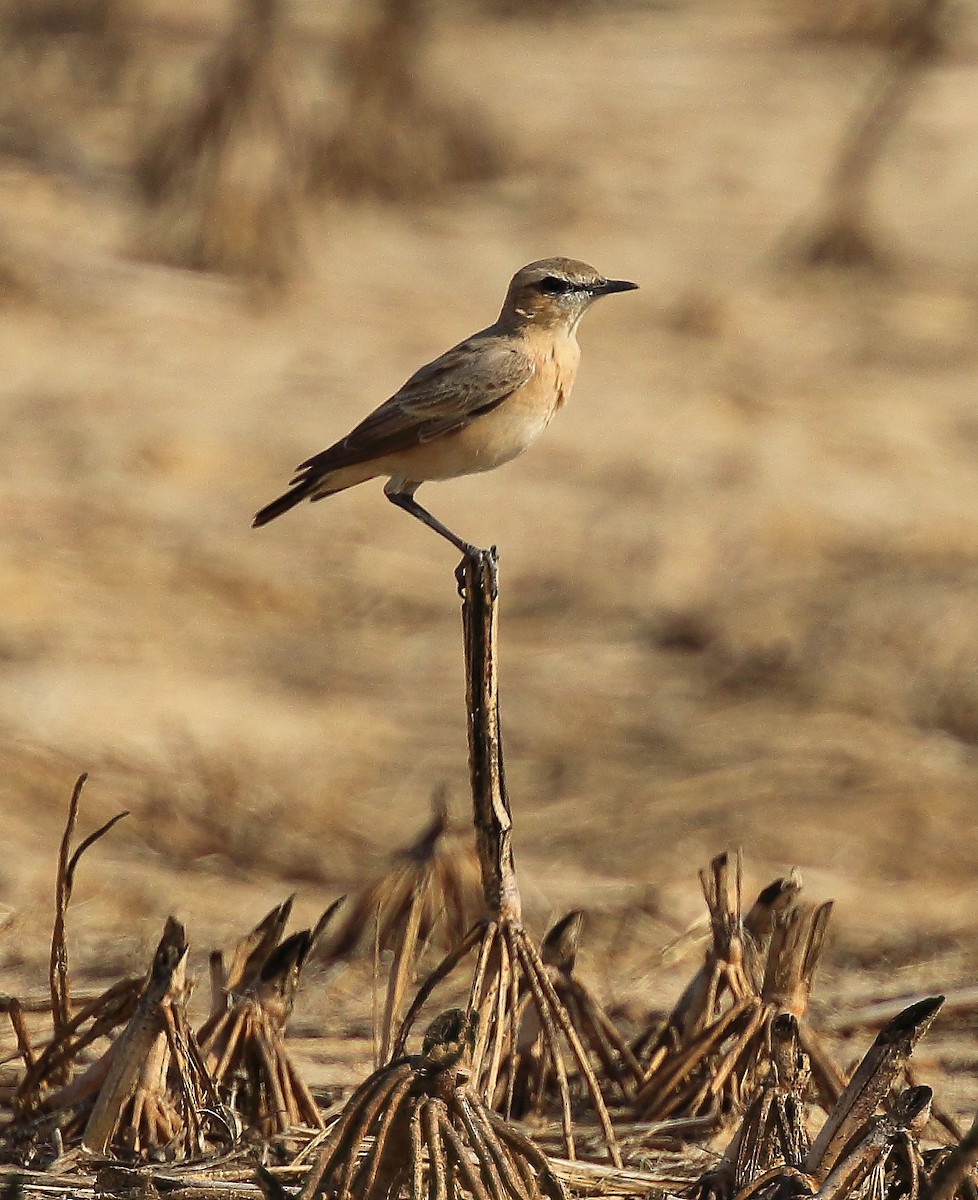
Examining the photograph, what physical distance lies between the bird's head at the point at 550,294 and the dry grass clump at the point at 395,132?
929cm

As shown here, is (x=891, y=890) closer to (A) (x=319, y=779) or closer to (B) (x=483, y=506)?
(A) (x=319, y=779)

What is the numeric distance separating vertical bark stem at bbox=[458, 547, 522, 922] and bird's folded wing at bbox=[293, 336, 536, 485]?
4.24ft

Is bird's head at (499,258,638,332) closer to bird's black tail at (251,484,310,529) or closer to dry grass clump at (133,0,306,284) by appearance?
bird's black tail at (251,484,310,529)

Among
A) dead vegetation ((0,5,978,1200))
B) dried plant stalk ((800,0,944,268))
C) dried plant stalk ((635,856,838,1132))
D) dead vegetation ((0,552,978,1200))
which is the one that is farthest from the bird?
dried plant stalk ((800,0,944,268))

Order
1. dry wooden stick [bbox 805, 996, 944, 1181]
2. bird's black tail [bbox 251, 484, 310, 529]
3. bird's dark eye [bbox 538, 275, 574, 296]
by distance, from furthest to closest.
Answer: bird's dark eye [bbox 538, 275, 574, 296] → bird's black tail [bbox 251, 484, 310, 529] → dry wooden stick [bbox 805, 996, 944, 1181]

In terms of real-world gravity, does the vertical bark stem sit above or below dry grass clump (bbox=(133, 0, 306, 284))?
below

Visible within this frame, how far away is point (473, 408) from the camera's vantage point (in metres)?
6.01

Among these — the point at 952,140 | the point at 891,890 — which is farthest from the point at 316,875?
the point at 952,140

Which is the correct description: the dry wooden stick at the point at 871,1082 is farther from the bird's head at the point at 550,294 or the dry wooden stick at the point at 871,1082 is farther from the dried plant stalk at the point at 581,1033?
the bird's head at the point at 550,294

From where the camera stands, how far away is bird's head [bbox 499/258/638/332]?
633 centimetres

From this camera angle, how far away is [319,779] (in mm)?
9383

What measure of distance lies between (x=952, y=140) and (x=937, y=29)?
3.68ft

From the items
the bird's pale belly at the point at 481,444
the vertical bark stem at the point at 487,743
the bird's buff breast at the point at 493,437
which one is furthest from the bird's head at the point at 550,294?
the vertical bark stem at the point at 487,743

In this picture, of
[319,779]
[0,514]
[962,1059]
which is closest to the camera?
[962,1059]
